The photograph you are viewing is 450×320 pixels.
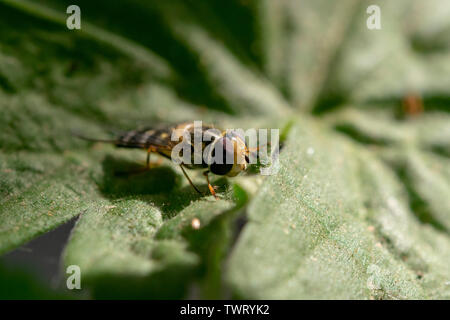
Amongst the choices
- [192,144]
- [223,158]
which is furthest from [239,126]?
[223,158]

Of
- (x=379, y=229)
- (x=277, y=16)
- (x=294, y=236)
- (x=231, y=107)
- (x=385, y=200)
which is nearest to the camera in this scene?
(x=294, y=236)

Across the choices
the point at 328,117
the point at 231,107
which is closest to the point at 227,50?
the point at 231,107

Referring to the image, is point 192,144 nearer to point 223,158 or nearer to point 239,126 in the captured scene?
point 223,158

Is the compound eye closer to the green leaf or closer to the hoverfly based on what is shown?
the hoverfly

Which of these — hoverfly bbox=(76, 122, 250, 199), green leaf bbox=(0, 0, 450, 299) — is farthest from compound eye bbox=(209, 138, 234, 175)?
green leaf bbox=(0, 0, 450, 299)

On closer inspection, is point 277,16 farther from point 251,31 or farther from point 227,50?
point 227,50

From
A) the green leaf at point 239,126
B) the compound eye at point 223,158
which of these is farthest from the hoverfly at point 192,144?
the green leaf at point 239,126

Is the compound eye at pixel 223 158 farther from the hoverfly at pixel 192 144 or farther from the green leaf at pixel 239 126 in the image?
the green leaf at pixel 239 126

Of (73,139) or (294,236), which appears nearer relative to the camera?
(294,236)
